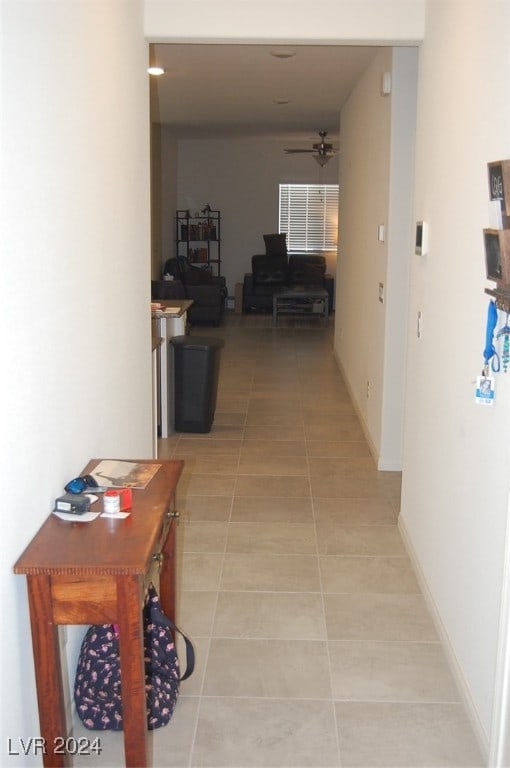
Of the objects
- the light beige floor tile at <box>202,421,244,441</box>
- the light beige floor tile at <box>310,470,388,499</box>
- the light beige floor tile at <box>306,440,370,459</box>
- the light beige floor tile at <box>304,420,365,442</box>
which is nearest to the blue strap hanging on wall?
the light beige floor tile at <box>310,470,388,499</box>

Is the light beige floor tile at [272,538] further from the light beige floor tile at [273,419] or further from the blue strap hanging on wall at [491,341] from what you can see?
the light beige floor tile at [273,419]

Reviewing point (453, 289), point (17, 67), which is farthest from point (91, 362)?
point (453, 289)

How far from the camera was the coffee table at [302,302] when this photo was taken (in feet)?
38.7

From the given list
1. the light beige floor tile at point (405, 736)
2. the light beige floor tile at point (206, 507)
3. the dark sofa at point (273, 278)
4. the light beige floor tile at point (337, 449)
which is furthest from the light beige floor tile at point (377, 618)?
the dark sofa at point (273, 278)

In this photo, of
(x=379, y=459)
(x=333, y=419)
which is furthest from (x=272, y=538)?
(x=333, y=419)

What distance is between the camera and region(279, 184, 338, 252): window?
536 inches

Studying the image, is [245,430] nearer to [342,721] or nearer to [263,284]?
[342,721]

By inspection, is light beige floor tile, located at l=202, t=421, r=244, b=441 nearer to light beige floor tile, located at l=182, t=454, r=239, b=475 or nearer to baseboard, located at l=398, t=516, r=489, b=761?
light beige floor tile, located at l=182, t=454, r=239, b=475

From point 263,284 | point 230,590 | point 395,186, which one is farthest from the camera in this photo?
point 263,284

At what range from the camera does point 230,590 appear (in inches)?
142

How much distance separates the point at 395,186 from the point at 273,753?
3.41 metres

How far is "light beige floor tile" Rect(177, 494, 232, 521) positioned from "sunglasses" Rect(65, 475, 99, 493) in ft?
6.82

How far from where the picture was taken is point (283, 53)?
5.71 m

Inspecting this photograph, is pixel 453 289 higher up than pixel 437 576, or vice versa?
pixel 453 289
